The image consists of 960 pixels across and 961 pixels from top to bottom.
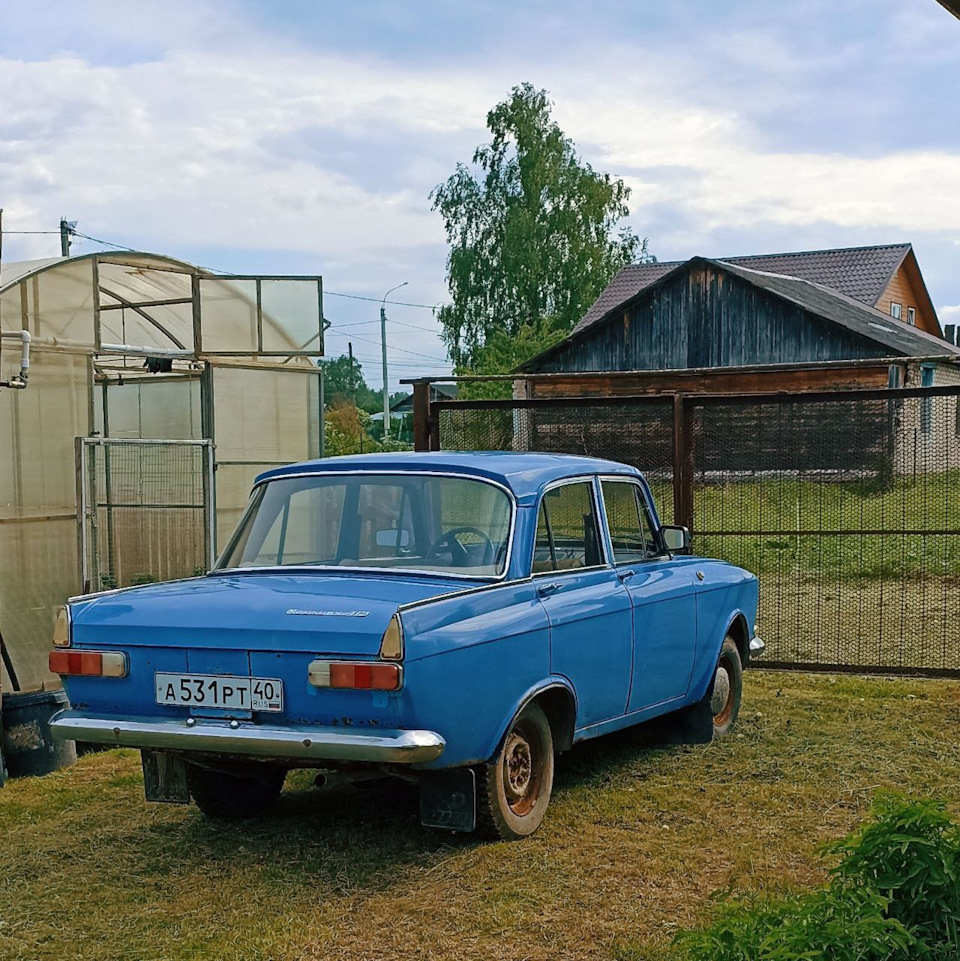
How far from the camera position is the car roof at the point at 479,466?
6180 millimetres

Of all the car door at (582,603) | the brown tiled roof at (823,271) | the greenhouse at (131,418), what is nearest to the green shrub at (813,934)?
the car door at (582,603)

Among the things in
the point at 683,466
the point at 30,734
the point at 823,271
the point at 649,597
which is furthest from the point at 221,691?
the point at 823,271

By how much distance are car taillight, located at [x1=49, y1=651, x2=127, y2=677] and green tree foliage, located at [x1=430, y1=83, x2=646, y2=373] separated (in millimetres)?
40726

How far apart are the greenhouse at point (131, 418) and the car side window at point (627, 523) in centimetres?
366

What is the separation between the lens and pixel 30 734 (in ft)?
25.0

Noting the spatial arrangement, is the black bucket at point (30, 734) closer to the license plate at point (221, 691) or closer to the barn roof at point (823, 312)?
the license plate at point (221, 691)

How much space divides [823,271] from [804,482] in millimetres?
35787

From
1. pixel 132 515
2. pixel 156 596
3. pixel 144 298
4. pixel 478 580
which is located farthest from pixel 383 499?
pixel 144 298

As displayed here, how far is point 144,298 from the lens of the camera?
47.8 ft

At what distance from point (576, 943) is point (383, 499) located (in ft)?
7.68

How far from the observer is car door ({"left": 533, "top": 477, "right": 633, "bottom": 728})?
19.6 ft

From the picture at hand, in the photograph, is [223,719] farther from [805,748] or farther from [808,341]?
[808,341]

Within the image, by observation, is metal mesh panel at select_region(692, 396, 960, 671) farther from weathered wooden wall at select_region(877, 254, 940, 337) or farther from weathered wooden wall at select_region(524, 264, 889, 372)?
weathered wooden wall at select_region(877, 254, 940, 337)

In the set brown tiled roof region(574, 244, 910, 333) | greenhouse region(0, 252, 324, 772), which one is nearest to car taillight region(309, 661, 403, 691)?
greenhouse region(0, 252, 324, 772)
